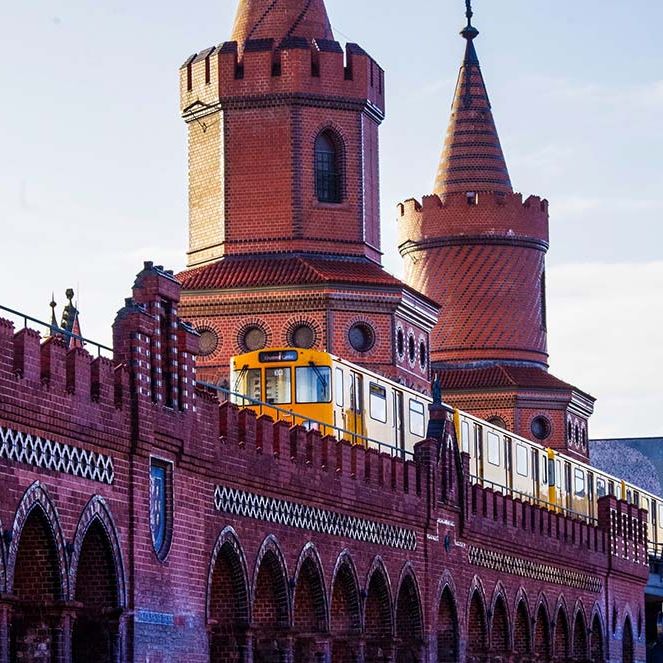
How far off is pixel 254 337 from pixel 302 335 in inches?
49.4

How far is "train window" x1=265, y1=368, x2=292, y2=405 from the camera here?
47281 millimetres

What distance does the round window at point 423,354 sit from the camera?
61253 millimetres

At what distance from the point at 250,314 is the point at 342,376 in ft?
34.9

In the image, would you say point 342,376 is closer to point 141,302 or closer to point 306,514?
point 306,514

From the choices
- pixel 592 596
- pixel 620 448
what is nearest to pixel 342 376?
pixel 592 596

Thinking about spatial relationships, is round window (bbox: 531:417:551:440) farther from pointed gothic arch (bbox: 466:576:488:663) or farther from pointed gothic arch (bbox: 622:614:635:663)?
pointed gothic arch (bbox: 466:576:488:663)

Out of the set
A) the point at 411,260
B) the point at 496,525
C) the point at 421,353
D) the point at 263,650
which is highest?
the point at 411,260

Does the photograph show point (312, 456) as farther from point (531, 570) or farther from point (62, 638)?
point (531, 570)

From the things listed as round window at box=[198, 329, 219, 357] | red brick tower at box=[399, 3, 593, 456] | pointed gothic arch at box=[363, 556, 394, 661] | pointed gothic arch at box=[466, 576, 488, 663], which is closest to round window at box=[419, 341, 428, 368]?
round window at box=[198, 329, 219, 357]

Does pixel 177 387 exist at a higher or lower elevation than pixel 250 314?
lower

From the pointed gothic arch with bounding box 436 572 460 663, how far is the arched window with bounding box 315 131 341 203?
13703 mm

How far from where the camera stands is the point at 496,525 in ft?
173

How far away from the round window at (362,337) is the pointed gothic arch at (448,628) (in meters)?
10.4

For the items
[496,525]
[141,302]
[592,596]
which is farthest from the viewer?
[592,596]
